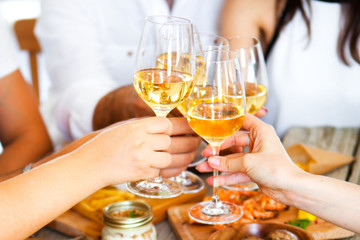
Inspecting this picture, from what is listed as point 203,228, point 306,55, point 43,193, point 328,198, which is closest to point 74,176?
point 43,193

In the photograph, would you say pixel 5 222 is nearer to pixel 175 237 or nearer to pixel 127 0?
pixel 175 237

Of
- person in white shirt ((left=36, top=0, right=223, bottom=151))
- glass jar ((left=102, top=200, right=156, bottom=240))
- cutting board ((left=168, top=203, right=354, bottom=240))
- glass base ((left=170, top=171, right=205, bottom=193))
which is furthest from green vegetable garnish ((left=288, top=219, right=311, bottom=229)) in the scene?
person in white shirt ((left=36, top=0, right=223, bottom=151))

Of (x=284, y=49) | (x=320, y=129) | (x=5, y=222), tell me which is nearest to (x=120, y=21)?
(x=284, y=49)

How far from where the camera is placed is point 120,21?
242cm

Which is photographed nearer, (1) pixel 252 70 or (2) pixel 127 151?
(2) pixel 127 151

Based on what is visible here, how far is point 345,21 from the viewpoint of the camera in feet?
7.00

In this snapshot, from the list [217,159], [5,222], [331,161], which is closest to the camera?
[5,222]

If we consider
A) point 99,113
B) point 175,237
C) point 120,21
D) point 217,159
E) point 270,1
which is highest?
point 270,1

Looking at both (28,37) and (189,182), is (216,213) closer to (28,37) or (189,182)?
(189,182)

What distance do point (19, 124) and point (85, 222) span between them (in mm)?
812

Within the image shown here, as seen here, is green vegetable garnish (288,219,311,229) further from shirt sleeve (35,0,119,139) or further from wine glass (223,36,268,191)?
shirt sleeve (35,0,119,139)

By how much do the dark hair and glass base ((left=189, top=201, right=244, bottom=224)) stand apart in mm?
1260

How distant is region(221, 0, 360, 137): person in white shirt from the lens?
2.15 meters

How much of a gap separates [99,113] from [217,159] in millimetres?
954
